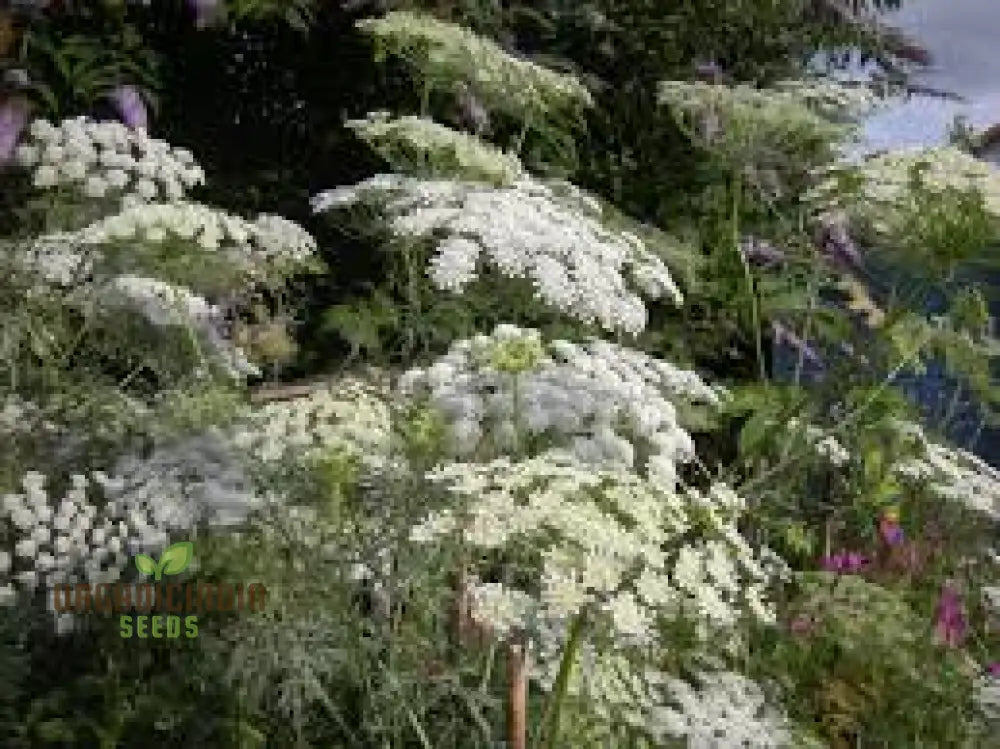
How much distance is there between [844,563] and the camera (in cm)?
407

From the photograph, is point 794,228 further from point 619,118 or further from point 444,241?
point 444,241

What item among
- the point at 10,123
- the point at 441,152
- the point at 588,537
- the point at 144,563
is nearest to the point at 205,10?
the point at 10,123

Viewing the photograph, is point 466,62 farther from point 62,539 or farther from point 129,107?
point 62,539

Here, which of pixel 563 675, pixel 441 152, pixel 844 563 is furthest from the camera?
pixel 844 563

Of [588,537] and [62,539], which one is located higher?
[588,537]

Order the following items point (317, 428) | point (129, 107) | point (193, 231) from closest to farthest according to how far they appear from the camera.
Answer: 1. point (317, 428)
2. point (193, 231)
3. point (129, 107)

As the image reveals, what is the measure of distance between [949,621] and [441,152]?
1.52 m

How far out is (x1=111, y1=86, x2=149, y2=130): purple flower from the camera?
416cm

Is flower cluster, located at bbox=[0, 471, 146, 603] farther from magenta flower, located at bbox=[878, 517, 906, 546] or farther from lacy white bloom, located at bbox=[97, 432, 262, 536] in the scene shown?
magenta flower, located at bbox=[878, 517, 906, 546]

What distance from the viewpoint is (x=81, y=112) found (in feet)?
14.5

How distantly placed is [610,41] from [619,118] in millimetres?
273

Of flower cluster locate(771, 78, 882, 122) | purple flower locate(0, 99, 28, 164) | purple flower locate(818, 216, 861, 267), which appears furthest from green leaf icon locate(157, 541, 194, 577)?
purple flower locate(818, 216, 861, 267)

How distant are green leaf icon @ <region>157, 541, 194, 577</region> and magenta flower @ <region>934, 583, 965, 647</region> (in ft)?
5.93

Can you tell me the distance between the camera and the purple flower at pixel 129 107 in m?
4.16
